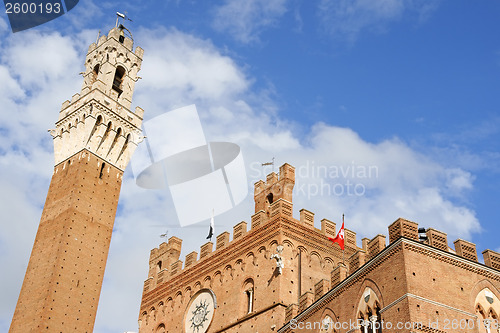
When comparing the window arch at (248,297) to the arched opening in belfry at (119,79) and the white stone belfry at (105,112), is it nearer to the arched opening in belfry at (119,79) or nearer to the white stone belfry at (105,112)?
the white stone belfry at (105,112)

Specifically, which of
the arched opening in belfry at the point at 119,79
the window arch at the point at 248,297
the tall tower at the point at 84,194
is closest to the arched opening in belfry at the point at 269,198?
the window arch at the point at 248,297

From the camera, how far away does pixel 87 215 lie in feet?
138

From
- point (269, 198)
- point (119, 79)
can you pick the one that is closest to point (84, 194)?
point (119, 79)

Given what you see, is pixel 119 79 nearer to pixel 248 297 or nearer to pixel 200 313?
pixel 200 313

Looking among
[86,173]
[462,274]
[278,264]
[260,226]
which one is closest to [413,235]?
[462,274]

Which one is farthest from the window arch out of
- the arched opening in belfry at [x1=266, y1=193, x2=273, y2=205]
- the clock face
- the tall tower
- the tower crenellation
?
the tall tower

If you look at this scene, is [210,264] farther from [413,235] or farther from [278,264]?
[413,235]

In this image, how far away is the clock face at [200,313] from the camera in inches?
1261

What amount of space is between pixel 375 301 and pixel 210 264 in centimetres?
1528

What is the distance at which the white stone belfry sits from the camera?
149 feet

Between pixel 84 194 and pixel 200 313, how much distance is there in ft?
47.1

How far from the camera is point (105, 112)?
46.3 meters

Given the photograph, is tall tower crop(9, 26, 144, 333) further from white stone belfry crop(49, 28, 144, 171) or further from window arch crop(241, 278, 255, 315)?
window arch crop(241, 278, 255, 315)

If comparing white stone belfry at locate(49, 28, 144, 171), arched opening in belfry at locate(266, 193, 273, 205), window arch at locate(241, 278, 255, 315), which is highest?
white stone belfry at locate(49, 28, 144, 171)
